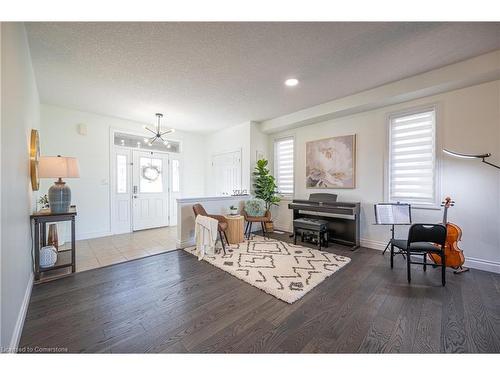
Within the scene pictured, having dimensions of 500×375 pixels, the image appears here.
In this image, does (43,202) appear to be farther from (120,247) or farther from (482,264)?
(482,264)

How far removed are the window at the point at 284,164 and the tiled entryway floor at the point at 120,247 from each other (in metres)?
2.81

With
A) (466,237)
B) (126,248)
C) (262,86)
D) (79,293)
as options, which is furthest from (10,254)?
(466,237)

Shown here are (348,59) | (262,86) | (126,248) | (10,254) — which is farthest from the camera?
(126,248)

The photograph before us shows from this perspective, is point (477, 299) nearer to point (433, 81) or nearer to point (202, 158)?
point (433, 81)

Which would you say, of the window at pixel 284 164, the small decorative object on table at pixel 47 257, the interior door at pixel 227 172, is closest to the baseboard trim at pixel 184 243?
the small decorative object on table at pixel 47 257

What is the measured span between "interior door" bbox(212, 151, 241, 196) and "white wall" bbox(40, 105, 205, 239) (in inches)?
89.4

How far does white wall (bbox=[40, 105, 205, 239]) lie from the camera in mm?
3941

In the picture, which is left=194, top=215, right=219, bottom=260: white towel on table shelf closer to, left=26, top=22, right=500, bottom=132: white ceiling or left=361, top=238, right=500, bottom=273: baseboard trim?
left=26, top=22, right=500, bottom=132: white ceiling

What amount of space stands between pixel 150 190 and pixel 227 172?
6.72ft

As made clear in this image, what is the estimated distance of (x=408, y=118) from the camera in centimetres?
325

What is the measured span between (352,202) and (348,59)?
7.80ft

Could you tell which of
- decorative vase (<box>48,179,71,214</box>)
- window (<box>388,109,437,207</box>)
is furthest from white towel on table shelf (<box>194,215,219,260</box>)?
window (<box>388,109,437,207</box>)

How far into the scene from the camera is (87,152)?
4297 millimetres

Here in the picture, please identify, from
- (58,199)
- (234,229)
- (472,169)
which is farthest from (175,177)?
(472,169)
